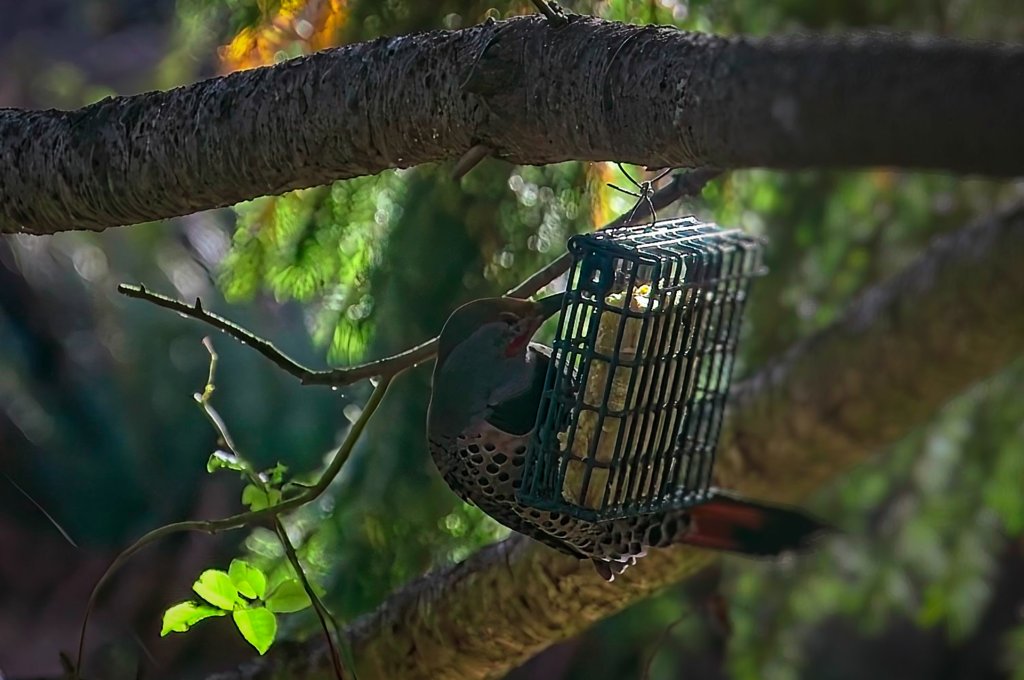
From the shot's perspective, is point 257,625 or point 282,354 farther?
point 282,354

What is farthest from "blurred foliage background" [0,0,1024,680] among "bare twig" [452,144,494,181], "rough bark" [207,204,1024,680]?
"bare twig" [452,144,494,181]

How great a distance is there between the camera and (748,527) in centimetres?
170

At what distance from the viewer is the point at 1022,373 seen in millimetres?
2971

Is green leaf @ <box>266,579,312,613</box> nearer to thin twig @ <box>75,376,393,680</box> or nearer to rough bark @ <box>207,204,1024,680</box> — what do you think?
thin twig @ <box>75,376,393,680</box>

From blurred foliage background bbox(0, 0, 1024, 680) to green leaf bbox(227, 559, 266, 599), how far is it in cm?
46

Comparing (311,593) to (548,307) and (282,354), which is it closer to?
(282,354)

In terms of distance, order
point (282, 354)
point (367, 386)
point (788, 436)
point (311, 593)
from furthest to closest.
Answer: point (367, 386), point (788, 436), point (282, 354), point (311, 593)

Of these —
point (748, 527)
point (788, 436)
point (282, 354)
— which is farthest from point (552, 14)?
point (788, 436)

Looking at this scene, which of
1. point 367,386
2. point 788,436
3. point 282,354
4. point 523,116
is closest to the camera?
point 523,116

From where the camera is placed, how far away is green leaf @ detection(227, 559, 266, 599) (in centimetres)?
152

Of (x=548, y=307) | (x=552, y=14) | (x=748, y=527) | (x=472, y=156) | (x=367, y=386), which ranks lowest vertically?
(x=367, y=386)

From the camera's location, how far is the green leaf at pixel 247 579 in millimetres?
1520

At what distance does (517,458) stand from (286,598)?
16.0 inches

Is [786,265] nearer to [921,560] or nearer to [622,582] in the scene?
[921,560]
